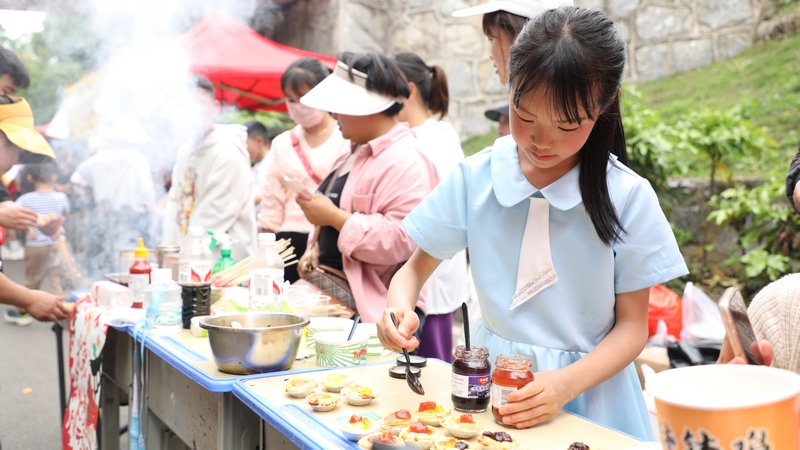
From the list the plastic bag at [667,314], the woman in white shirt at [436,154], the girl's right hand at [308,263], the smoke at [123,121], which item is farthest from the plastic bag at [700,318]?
the smoke at [123,121]

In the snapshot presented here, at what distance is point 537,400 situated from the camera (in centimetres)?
152

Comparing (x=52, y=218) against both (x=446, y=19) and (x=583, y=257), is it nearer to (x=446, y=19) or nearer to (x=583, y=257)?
(x=583, y=257)

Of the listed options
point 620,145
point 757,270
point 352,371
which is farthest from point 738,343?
point 757,270

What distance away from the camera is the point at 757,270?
4523mm

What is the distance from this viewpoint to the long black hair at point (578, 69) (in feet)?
4.83

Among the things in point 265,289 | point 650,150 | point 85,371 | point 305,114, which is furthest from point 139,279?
point 650,150

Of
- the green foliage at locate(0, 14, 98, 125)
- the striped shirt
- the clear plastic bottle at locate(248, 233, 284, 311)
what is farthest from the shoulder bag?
the striped shirt

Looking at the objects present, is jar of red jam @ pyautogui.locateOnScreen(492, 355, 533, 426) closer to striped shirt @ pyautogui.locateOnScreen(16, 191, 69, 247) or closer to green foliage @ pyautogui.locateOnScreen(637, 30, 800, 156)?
green foliage @ pyautogui.locateOnScreen(637, 30, 800, 156)

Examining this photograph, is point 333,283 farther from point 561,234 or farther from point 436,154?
point 561,234

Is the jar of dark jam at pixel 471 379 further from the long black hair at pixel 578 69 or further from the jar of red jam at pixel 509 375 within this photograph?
the long black hair at pixel 578 69

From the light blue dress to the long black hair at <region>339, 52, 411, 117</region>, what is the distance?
4.44ft

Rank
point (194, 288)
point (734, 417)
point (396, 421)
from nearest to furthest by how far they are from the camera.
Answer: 1. point (734, 417)
2. point (396, 421)
3. point (194, 288)

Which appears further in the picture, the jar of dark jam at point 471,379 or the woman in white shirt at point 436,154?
the woman in white shirt at point 436,154

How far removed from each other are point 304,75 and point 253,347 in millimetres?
2348
